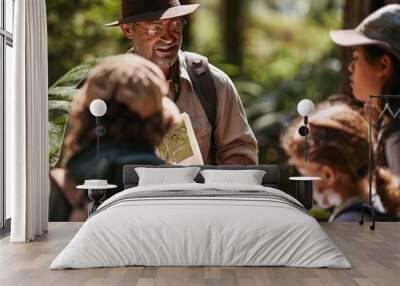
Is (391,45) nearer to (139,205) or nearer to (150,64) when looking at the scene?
(150,64)

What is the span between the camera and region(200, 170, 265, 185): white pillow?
732cm

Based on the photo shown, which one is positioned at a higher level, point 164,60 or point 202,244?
point 164,60

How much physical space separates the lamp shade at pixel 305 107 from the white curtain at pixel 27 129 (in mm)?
3037

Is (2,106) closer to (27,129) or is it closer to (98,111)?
(27,129)

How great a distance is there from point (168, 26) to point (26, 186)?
281 cm

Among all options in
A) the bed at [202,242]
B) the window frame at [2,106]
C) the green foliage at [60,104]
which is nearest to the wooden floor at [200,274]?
the bed at [202,242]

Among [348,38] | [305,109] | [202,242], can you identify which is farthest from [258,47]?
[202,242]

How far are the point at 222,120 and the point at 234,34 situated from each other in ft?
3.59

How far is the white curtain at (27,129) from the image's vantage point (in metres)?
6.77

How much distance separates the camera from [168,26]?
328 inches

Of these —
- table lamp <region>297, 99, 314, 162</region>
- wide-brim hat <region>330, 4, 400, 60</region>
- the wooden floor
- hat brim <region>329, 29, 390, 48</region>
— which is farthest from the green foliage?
wide-brim hat <region>330, 4, 400, 60</region>

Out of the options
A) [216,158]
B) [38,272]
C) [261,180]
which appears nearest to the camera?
[38,272]

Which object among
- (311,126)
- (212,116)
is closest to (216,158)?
(212,116)

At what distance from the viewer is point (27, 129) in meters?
6.84
